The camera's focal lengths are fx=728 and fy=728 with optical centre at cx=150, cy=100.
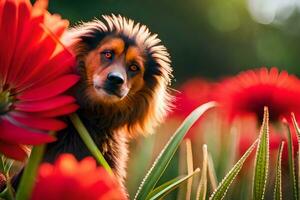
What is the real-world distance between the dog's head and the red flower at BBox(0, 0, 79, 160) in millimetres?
438

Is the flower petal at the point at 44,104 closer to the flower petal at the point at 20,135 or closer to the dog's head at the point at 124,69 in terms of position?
the flower petal at the point at 20,135

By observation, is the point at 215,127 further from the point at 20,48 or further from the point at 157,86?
the point at 20,48

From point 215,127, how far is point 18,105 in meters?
0.45

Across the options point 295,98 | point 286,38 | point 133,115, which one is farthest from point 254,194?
point 286,38

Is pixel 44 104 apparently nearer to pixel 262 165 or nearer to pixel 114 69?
pixel 262 165

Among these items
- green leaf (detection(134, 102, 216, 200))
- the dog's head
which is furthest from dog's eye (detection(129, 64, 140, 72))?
green leaf (detection(134, 102, 216, 200))

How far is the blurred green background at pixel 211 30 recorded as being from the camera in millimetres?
5320

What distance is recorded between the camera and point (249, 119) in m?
0.77

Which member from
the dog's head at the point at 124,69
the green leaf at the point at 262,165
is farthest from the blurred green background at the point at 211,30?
the green leaf at the point at 262,165

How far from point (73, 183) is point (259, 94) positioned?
560mm

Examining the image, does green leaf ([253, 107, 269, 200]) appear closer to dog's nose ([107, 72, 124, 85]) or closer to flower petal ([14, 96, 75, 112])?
flower petal ([14, 96, 75, 112])

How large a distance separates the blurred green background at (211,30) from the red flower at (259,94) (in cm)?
422

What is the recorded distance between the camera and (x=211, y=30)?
6273mm

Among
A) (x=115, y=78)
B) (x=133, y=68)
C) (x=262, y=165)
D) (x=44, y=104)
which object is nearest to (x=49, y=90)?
(x=44, y=104)
